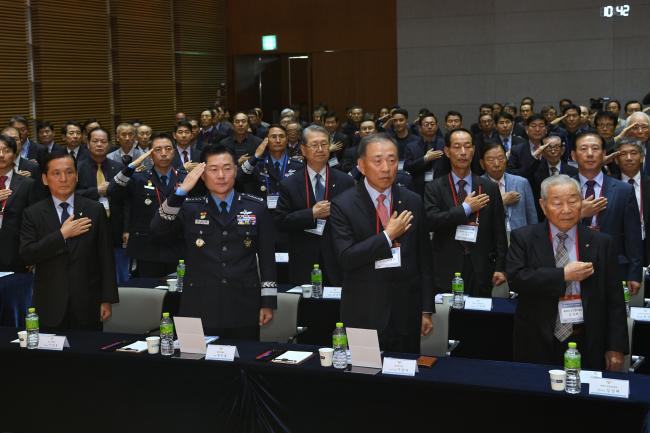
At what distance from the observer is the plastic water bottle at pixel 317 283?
220 inches

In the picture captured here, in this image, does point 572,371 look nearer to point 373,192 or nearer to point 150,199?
point 373,192

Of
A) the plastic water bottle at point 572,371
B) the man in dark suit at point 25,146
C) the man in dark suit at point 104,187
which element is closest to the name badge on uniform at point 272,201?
the man in dark suit at point 104,187

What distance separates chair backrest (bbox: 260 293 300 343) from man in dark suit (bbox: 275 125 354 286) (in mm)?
784

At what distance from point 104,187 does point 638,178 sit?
187 inches

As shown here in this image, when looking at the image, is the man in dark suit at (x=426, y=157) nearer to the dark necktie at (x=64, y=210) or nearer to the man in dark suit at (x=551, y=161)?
the man in dark suit at (x=551, y=161)

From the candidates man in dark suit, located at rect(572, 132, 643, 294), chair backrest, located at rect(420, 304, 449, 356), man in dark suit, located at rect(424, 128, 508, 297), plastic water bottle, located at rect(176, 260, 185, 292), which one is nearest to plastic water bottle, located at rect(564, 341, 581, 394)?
chair backrest, located at rect(420, 304, 449, 356)

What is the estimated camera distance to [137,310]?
5.50 meters

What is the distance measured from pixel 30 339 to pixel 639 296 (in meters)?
3.76

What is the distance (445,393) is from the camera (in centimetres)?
359

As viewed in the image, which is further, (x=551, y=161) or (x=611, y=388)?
(x=551, y=161)

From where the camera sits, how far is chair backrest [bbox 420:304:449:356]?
4746 mm

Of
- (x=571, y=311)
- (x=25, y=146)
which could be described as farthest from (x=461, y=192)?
(x=25, y=146)

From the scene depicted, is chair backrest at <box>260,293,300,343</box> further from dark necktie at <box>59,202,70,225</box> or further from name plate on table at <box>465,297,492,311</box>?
dark necktie at <box>59,202,70,225</box>

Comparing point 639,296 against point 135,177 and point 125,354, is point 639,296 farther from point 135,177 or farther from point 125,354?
point 135,177
